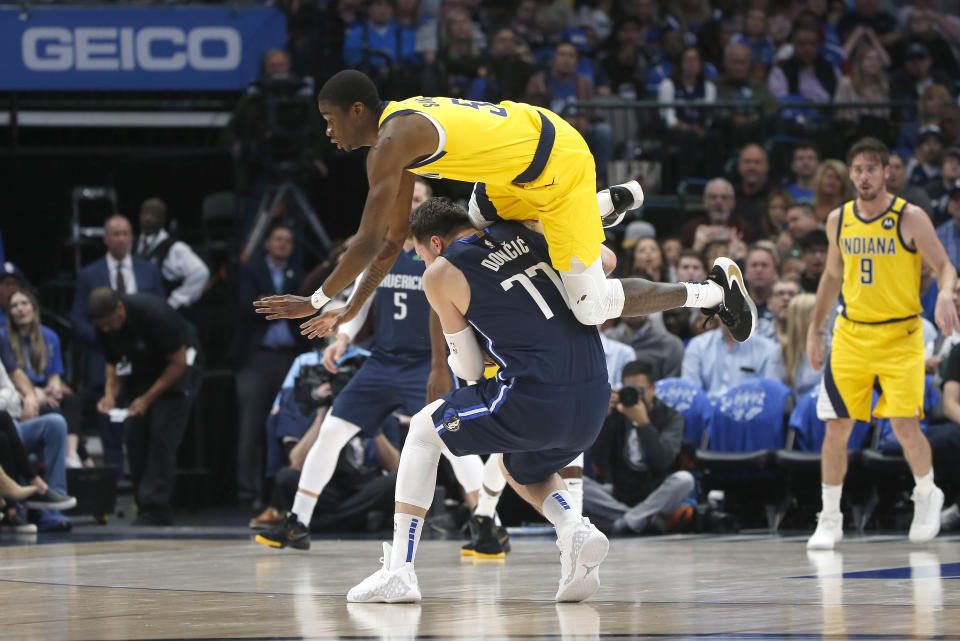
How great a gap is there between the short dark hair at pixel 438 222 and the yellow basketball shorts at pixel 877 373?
282 centimetres

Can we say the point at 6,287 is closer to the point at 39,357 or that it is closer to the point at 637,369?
the point at 39,357

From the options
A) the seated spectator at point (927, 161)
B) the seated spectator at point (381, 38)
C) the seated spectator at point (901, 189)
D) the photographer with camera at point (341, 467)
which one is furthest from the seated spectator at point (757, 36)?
the photographer with camera at point (341, 467)

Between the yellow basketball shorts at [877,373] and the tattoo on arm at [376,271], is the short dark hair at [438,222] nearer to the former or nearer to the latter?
the tattoo on arm at [376,271]

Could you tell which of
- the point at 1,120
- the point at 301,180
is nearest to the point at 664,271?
the point at 301,180

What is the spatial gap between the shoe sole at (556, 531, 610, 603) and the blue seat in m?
4.92

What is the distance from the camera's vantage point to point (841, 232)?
819 cm

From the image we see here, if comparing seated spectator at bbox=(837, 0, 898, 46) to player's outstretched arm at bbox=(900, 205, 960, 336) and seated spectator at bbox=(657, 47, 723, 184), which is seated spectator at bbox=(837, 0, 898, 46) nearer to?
seated spectator at bbox=(657, 47, 723, 184)

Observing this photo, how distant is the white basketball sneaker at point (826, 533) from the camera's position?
768 cm

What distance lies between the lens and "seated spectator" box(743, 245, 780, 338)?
10758 millimetres

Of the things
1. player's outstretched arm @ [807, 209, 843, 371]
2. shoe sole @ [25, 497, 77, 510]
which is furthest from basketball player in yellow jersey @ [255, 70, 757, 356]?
shoe sole @ [25, 497, 77, 510]

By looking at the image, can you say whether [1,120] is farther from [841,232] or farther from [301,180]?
[841,232]

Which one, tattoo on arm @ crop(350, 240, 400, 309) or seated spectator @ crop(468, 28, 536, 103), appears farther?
seated spectator @ crop(468, 28, 536, 103)

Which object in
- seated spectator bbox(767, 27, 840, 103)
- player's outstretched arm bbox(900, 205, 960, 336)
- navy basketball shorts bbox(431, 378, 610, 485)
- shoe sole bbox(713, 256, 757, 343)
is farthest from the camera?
seated spectator bbox(767, 27, 840, 103)

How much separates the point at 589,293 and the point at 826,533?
301cm
